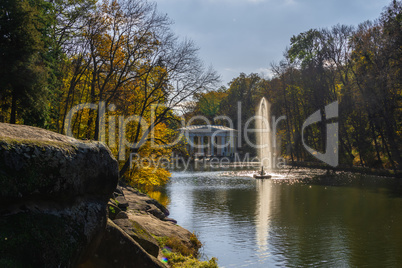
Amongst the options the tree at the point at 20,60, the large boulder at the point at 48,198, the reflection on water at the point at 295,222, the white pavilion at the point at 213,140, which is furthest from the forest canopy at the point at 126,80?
the white pavilion at the point at 213,140

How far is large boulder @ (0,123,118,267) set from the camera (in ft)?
13.1

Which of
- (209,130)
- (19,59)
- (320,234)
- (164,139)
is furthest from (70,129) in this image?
(209,130)

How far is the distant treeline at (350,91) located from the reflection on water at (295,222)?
612 cm

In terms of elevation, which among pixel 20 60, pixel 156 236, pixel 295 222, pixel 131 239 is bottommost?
pixel 295 222

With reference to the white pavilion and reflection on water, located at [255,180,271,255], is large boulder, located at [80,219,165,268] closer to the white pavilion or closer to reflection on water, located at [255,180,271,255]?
reflection on water, located at [255,180,271,255]

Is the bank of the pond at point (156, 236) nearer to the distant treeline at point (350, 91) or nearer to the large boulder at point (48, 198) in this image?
the large boulder at point (48, 198)

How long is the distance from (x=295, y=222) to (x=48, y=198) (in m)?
13.5

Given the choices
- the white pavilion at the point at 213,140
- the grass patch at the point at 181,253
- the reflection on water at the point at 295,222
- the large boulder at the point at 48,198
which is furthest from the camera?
the white pavilion at the point at 213,140

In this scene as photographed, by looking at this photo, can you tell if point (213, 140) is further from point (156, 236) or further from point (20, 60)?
point (156, 236)

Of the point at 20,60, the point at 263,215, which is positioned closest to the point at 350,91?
the point at 263,215

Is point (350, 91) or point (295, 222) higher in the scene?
point (350, 91)

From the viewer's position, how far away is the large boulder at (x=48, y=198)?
3998 millimetres

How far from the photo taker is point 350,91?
39.2 metres

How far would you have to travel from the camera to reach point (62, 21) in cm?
2027
